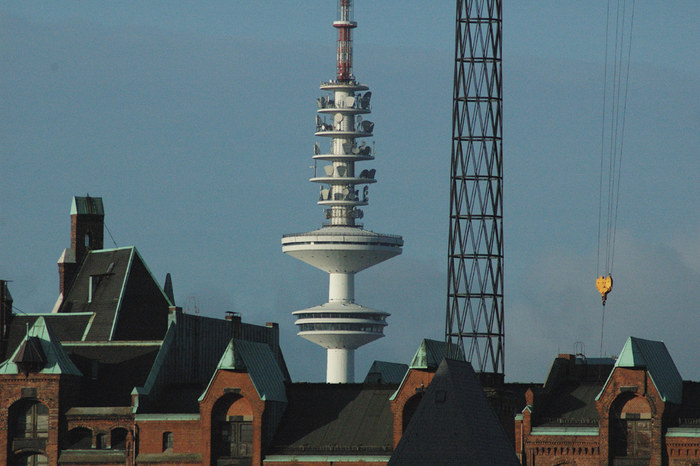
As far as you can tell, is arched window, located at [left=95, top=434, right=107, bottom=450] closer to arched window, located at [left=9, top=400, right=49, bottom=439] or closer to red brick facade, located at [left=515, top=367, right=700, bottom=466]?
arched window, located at [left=9, top=400, right=49, bottom=439]

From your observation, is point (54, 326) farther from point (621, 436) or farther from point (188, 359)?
point (621, 436)

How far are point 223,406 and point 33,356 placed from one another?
527 inches

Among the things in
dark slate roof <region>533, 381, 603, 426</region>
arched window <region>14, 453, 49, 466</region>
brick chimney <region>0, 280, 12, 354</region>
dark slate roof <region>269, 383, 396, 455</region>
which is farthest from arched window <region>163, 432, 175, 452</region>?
dark slate roof <region>533, 381, 603, 426</region>

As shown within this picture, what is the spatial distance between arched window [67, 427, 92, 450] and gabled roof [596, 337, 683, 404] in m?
33.2

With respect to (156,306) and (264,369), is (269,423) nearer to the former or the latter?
(264,369)

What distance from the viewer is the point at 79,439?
129125 millimetres

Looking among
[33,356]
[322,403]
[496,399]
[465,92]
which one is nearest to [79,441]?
[33,356]

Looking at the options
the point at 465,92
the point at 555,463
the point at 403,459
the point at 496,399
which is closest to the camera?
the point at 403,459

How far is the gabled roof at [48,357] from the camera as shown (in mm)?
127812

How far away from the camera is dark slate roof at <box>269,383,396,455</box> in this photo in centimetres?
12112

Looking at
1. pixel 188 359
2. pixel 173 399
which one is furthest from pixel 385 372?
pixel 173 399

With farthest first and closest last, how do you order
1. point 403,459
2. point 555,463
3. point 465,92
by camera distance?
point 465,92
point 555,463
point 403,459

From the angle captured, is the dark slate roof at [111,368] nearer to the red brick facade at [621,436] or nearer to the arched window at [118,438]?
the arched window at [118,438]

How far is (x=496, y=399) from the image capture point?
130125mm
